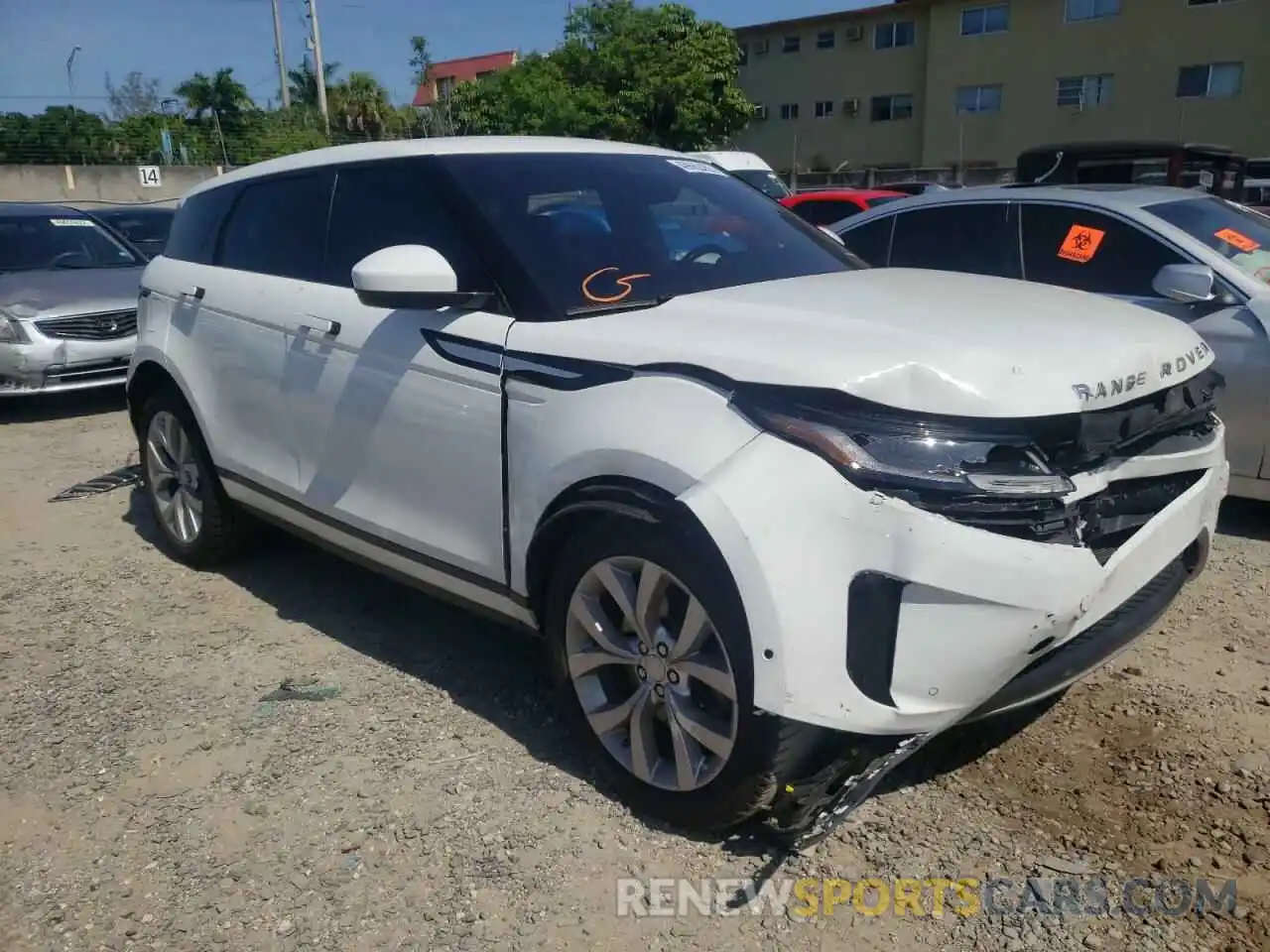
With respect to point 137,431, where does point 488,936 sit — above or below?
below

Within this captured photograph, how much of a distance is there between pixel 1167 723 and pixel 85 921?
308cm

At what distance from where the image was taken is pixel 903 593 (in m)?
2.22

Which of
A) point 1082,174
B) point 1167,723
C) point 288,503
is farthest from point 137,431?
point 1082,174

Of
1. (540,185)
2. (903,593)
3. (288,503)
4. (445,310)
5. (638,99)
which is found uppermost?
(638,99)

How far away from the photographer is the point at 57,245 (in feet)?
Result: 30.7

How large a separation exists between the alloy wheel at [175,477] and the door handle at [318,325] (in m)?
1.14

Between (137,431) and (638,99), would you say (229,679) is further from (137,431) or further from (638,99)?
(638,99)

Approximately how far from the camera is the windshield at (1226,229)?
498 cm

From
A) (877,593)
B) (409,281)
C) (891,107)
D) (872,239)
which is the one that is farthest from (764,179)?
(891,107)

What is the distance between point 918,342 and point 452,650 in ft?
7.23

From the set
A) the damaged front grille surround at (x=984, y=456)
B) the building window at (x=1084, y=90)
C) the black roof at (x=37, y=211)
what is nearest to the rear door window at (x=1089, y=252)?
the damaged front grille surround at (x=984, y=456)

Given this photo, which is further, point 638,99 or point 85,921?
point 638,99

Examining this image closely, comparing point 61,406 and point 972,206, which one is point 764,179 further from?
point 61,406

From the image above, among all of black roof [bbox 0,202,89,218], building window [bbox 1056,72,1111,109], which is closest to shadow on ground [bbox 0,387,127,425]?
black roof [bbox 0,202,89,218]
